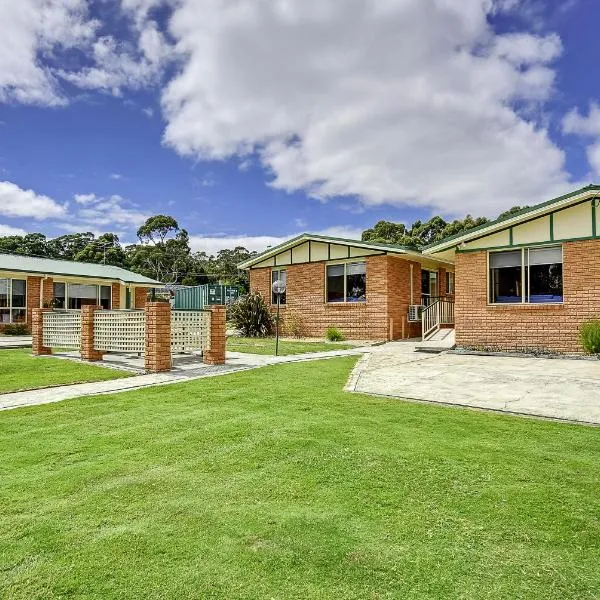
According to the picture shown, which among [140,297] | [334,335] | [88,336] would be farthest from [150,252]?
[88,336]

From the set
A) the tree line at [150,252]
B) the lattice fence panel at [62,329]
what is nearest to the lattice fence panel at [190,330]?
the lattice fence panel at [62,329]

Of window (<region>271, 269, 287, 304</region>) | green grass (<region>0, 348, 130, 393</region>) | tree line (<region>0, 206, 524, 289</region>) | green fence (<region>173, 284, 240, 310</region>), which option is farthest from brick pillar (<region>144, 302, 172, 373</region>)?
tree line (<region>0, 206, 524, 289</region>)

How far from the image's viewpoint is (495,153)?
2167cm

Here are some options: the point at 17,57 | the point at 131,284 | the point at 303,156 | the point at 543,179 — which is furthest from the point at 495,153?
the point at 131,284

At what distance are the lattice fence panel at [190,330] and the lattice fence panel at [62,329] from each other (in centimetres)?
306

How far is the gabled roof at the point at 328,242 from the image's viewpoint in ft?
57.8

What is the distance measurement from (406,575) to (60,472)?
9.01ft

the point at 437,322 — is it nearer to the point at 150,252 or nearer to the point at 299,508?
the point at 299,508

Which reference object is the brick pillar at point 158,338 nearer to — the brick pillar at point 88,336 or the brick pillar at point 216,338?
the brick pillar at point 216,338

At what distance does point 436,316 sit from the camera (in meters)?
18.4

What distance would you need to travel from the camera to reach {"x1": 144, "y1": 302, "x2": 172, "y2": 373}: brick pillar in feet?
30.2

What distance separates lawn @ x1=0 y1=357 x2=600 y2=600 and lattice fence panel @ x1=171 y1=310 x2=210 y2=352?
5228mm

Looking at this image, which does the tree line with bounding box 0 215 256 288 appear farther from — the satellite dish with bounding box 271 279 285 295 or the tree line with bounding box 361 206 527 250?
the satellite dish with bounding box 271 279 285 295

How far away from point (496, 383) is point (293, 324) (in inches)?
526
